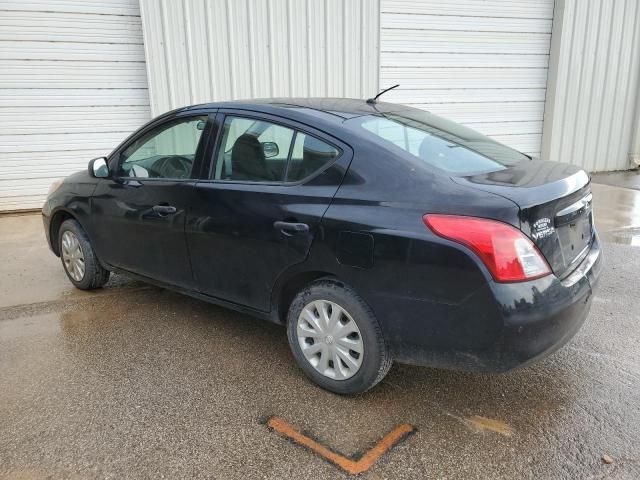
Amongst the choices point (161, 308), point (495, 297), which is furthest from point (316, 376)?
point (161, 308)

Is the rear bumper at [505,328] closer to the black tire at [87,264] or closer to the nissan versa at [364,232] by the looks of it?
the nissan versa at [364,232]

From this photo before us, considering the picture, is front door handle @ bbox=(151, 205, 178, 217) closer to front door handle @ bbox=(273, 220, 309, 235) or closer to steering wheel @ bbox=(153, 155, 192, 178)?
steering wheel @ bbox=(153, 155, 192, 178)

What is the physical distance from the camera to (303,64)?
26.1 feet

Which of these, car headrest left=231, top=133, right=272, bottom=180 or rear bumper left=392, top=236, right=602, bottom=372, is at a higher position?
car headrest left=231, top=133, right=272, bottom=180

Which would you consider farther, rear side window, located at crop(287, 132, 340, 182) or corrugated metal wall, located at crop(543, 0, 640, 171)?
corrugated metal wall, located at crop(543, 0, 640, 171)

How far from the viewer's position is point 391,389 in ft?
9.70

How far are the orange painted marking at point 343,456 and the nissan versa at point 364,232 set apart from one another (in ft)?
1.00

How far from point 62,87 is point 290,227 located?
588 centimetres

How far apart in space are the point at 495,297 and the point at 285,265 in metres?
1.15

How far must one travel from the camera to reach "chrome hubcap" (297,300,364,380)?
2748 mm

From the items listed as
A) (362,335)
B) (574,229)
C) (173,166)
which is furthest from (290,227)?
(574,229)

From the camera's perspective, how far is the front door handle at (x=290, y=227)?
2795 mm

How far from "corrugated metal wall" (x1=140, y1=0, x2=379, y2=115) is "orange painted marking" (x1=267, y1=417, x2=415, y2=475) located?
19.3 ft

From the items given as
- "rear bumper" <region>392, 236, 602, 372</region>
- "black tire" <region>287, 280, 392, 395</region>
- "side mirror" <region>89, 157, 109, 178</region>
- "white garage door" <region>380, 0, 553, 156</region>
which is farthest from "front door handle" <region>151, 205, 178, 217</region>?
"white garage door" <region>380, 0, 553, 156</region>
